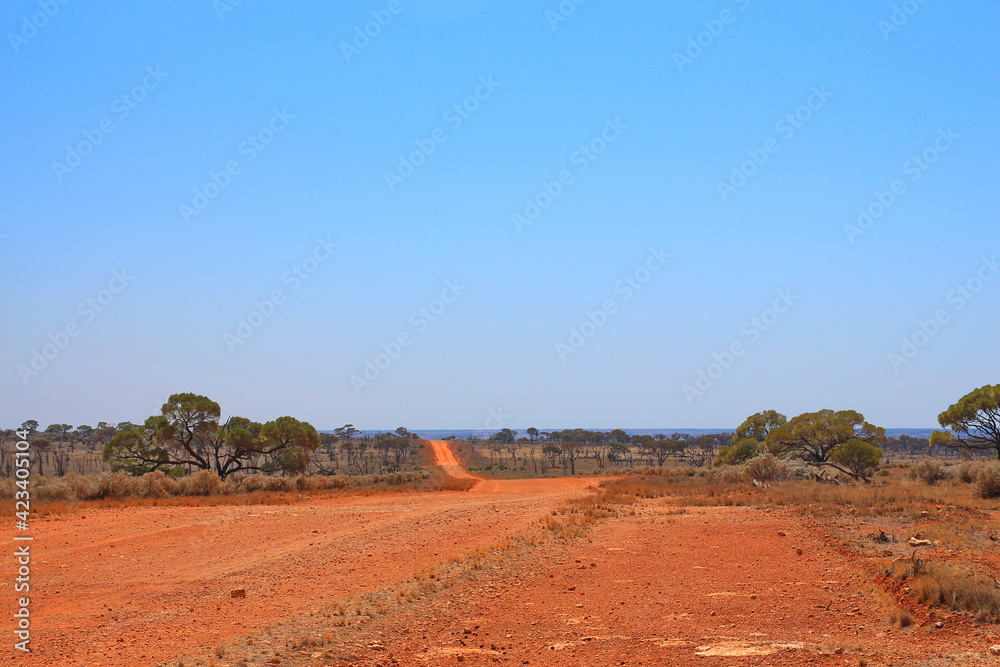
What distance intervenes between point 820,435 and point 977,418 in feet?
27.0

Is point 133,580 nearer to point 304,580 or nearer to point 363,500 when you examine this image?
point 304,580

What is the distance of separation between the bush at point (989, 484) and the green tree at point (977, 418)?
1371cm

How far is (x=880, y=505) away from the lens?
64.3ft

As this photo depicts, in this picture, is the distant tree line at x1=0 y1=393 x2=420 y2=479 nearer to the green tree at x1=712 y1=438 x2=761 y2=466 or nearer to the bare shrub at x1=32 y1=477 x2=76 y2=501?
the bare shrub at x1=32 y1=477 x2=76 y2=501

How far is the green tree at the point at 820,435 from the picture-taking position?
35.3 m

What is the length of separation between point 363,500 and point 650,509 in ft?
35.2

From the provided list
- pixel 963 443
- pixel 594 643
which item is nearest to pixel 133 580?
pixel 594 643

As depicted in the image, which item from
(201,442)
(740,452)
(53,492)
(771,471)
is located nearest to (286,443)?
(201,442)

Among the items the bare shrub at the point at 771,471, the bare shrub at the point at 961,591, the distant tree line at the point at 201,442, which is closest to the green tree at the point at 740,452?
the bare shrub at the point at 771,471

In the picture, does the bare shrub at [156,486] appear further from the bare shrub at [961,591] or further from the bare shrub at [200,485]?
the bare shrub at [961,591]

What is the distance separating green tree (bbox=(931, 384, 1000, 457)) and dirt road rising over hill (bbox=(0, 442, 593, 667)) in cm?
2467

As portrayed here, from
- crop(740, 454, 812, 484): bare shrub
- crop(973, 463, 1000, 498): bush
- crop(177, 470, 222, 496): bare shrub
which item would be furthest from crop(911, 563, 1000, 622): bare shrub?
crop(177, 470, 222, 496): bare shrub

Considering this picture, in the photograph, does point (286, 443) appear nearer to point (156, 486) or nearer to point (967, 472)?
point (156, 486)

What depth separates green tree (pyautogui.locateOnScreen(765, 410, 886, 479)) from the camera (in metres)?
35.3
